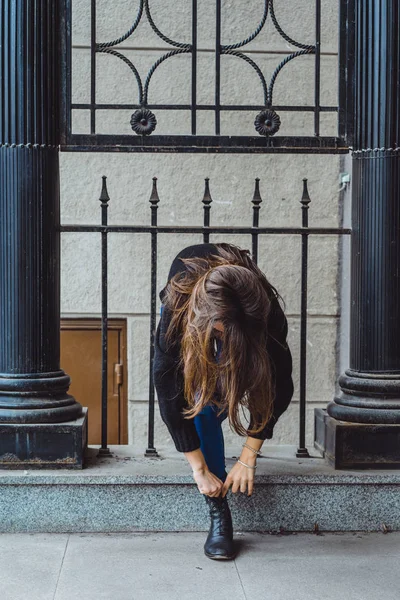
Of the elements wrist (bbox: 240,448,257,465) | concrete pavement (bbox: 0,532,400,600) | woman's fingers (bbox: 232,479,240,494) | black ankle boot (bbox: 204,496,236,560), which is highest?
wrist (bbox: 240,448,257,465)

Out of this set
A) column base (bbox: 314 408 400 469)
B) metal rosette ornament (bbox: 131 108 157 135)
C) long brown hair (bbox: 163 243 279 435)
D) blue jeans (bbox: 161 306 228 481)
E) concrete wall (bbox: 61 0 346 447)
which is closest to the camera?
long brown hair (bbox: 163 243 279 435)

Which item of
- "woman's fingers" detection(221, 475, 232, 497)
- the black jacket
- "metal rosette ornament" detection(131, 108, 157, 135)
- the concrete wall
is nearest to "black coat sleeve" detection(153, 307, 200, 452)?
the black jacket

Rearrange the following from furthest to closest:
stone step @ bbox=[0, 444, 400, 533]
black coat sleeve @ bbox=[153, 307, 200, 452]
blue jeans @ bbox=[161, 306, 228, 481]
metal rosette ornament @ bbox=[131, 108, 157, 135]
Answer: metal rosette ornament @ bbox=[131, 108, 157, 135]
stone step @ bbox=[0, 444, 400, 533]
blue jeans @ bbox=[161, 306, 228, 481]
black coat sleeve @ bbox=[153, 307, 200, 452]

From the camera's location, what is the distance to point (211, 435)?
9.50 ft

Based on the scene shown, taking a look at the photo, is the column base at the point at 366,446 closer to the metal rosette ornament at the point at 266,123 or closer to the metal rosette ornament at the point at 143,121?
the metal rosette ornament at the point at 266,123

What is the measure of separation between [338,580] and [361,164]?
1621 mm

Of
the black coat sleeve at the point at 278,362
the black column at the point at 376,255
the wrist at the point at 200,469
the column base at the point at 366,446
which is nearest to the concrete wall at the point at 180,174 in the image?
the black column at the point at 376,255

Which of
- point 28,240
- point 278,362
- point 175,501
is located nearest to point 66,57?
point 28,240

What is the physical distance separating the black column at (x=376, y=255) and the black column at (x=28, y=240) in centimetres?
112

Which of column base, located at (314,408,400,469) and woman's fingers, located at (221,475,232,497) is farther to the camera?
column base, located at (314,408,400,469)

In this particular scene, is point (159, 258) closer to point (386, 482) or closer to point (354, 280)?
point (354, 280)

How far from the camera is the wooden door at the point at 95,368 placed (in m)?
4.87

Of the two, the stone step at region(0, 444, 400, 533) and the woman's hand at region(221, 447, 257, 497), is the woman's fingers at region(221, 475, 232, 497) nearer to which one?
the woman's hand at region(221, 447, 257, 497)

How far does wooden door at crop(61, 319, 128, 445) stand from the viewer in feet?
16.0
